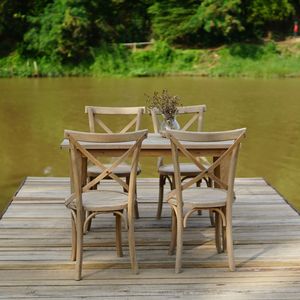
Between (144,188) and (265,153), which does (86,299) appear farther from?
(265,153)

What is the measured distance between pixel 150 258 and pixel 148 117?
33.1ft

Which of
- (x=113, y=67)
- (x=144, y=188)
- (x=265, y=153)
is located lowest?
(x=113, y=67)

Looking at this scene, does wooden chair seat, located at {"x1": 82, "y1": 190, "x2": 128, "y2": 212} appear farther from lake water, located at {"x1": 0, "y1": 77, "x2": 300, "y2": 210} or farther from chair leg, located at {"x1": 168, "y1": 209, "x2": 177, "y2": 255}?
lake water, located at {"x1": 0, "y1": 77, "x2": 300, "y2": 210}

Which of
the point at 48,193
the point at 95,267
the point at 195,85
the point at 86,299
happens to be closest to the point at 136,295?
the point at 86,299

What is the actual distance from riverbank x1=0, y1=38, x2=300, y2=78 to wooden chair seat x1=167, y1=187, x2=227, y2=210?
21926 mm

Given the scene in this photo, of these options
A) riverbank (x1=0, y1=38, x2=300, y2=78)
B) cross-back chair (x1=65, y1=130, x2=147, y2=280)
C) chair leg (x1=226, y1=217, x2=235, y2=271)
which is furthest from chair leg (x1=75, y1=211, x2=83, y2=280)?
riverbank (x1=0, y1=38, x2=300, y2=78)

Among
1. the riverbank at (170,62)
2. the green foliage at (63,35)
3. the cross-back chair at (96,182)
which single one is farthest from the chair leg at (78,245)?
the green foliage at (63,35)

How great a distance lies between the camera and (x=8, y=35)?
31.5 m

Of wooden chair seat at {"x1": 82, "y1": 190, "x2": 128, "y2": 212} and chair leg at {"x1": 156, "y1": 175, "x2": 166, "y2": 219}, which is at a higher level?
wooden chair seat at {"x1": 82, "y1": 190, "x2": 128, "y2": 212}

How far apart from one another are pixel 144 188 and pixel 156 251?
6.41 feet

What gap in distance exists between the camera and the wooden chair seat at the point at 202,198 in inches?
143

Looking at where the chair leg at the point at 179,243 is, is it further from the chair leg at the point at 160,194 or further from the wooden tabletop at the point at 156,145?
the chair leg at the point at 160,194

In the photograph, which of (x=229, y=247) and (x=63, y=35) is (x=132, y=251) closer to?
(x=229, y=247)

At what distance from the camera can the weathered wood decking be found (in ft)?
11.1
